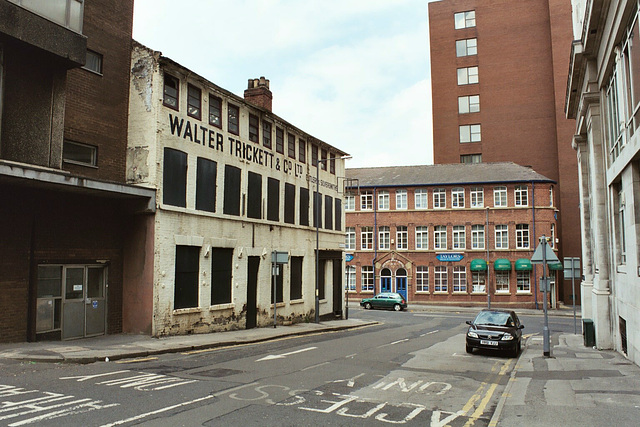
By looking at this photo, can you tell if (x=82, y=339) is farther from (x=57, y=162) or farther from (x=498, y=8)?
(x=498, y=8)

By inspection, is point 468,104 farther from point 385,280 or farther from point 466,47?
point 385,280

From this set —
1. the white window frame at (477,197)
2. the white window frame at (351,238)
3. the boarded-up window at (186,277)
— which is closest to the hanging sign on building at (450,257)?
the white window frame at (477,197)

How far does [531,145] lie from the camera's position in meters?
56.9

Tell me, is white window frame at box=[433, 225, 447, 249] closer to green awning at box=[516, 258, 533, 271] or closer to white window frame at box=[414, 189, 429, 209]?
white window frame at box=[414, 189, 429, 209]

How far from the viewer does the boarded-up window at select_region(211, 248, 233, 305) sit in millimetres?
21078

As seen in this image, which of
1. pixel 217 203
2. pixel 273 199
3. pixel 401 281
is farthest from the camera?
pixel 401 281

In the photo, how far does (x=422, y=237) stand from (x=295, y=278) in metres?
26.8

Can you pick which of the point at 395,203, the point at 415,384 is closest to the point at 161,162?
the point at 415,384

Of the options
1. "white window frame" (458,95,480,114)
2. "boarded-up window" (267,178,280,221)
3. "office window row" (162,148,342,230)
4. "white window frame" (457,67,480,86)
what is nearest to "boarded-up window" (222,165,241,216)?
"office window row" (162,148,342,230)

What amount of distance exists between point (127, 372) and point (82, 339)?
566 cm

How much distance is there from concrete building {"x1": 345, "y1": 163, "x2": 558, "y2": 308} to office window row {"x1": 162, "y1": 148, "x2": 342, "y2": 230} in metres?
19.9

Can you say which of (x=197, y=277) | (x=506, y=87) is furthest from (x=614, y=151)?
(x=506, y=87)

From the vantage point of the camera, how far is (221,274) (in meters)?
21.5

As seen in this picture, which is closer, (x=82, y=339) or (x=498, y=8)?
(x=82, y=339)
